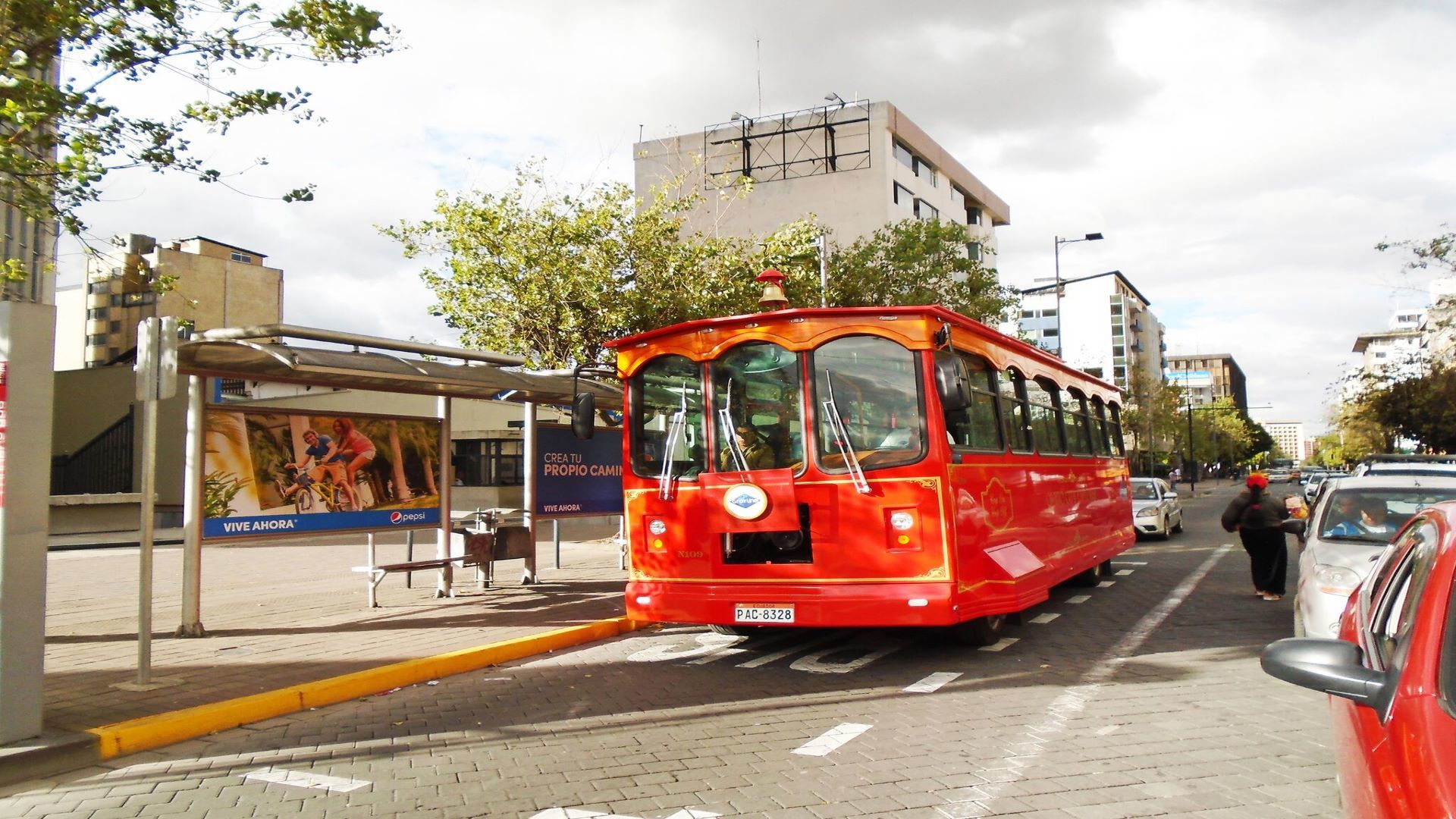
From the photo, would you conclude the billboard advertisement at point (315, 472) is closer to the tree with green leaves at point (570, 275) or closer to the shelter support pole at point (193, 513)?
the shelter support pole at point (193, 513)

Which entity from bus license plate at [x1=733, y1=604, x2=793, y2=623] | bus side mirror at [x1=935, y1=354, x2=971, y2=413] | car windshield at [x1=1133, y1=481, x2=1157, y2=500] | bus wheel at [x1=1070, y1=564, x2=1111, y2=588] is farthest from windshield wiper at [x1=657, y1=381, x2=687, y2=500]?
car windshield at [x1=1133, y1=481, x2=1157, y2=500]

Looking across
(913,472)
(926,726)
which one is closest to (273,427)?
(913,472)

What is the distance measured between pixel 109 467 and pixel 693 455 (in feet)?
80.3

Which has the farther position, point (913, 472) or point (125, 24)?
point (125, 24)

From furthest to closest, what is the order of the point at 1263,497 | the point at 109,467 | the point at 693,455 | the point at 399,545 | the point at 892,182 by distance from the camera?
the point at 892,182 < the point at 109,467 < the point at 399,545 < the point at 1263,497 < the point at 693,455

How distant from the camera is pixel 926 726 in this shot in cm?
647

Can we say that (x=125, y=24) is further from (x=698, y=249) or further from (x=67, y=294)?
(x=67, y=294)

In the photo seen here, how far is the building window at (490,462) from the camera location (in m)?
33.6

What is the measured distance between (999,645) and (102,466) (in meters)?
26.2

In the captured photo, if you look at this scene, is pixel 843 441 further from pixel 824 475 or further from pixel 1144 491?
pixel 1144 491

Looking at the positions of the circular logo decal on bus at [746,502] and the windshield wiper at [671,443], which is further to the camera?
the windshield wiper at [671,443]

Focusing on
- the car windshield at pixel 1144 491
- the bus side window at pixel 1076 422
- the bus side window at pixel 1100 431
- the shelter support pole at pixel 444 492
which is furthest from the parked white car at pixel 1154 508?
the shelter support pole at pixel 444 492

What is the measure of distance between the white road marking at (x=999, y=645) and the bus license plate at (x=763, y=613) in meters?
2.08

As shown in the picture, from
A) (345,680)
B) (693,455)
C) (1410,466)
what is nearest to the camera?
(345,680)
